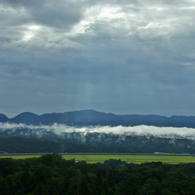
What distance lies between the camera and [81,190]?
133ft

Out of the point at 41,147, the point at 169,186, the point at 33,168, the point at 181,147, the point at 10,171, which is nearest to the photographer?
the point at 169,186

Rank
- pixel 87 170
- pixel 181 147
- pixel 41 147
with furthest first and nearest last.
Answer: pixel 181 147, pixel 41 147, pixel 87 170

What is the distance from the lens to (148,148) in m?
193

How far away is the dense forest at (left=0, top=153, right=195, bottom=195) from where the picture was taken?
41.2 meters

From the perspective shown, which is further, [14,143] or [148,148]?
[148,148]

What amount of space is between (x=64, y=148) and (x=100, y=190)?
12318 cm

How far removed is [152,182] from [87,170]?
19.6 metres

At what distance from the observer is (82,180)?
41906mm

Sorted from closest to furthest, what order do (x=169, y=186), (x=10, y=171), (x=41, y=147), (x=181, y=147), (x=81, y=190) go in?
(x=81, y=190), (x=169, y=186), (x=10, y=171), (x=41, y=147), (x=181, y=147)

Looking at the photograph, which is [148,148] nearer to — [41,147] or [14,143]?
[41,147]

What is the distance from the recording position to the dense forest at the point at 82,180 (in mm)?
41206

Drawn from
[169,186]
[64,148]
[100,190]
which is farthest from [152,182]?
[64,148]

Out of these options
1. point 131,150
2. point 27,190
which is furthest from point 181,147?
point 27,190

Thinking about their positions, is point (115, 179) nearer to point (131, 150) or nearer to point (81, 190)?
→ point (81, 190)
